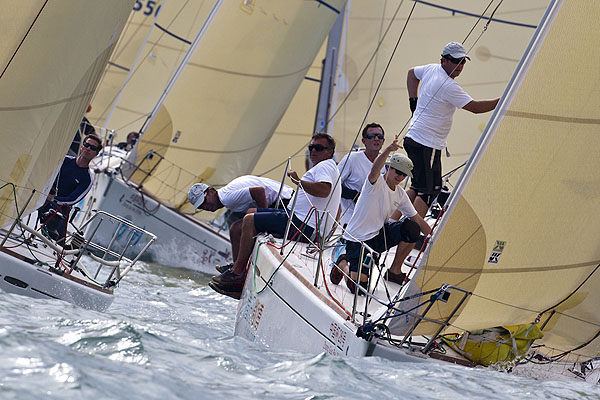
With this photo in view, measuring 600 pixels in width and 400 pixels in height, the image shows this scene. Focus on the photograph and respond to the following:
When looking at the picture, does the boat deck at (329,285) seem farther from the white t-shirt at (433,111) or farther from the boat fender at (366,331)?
the white t-shirt at (433,111)

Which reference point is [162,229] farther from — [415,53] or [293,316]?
[293,316]

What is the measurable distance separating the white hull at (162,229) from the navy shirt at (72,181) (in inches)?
121

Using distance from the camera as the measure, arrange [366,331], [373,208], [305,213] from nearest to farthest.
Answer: [366,331] < [373,208] < [305,213]

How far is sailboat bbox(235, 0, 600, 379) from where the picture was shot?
4.27m

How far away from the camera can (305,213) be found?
5.81m

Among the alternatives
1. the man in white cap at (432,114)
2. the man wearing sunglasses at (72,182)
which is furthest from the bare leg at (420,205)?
the man wearing sunglasses at (72,182)

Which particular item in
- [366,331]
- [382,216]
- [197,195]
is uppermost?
[382,216]

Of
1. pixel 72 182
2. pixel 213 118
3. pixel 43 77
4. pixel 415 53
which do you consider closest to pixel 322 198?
pixel 43 77

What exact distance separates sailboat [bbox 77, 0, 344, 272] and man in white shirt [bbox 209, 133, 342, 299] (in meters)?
3.72

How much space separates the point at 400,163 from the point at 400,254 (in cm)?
76

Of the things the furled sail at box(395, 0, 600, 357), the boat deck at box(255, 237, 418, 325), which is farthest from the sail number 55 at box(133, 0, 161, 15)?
the furled sail at box(395, 0, 600, 357)

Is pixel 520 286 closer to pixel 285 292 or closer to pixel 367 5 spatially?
pixel 285 292

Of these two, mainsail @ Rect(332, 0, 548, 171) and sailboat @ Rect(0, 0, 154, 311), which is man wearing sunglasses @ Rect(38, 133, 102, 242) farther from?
mainsail @ Rect(332, 0, 548, 171)

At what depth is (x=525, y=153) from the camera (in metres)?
4.30
